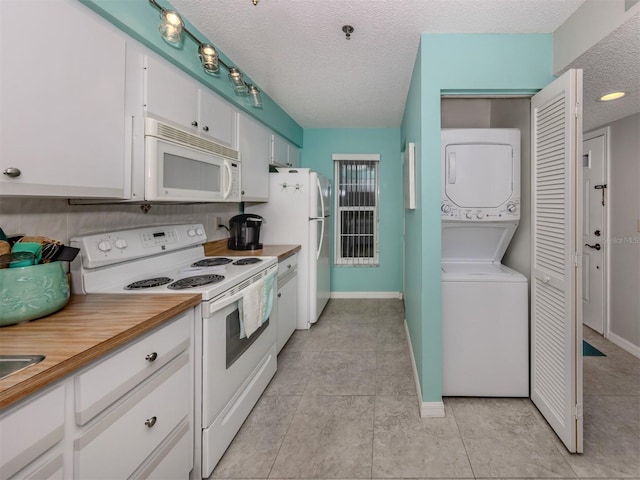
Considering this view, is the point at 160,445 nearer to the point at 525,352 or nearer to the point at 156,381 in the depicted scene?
the point at 156,381

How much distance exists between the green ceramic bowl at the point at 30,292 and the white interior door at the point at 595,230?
14.2 feet

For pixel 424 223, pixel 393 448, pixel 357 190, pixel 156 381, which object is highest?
pixel 357 190

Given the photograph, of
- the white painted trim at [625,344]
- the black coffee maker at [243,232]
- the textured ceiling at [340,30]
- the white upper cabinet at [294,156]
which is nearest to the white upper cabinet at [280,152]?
the white upper cabinet at [294,156]

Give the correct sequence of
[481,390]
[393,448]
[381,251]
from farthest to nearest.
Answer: [381,251] → [481,390] → [393,448]

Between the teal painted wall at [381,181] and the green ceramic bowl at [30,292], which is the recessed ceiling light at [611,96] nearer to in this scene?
the teal painted wall at [381,181]

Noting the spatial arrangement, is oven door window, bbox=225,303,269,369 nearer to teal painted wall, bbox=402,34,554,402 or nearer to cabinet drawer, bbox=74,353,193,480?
cabinet drawer, bbox=74,353,193,480

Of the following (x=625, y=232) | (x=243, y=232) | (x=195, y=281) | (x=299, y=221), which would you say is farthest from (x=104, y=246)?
(x=625, y=232)

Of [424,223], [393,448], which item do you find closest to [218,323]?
[393,448]

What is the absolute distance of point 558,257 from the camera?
5.86 ft

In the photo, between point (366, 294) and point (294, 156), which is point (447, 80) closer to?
point (294, 156)

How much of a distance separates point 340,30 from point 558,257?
193 centimetres

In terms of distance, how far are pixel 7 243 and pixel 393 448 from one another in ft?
6.62

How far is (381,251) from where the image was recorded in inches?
187

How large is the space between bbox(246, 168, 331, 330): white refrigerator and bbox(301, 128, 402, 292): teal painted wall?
1262mm
